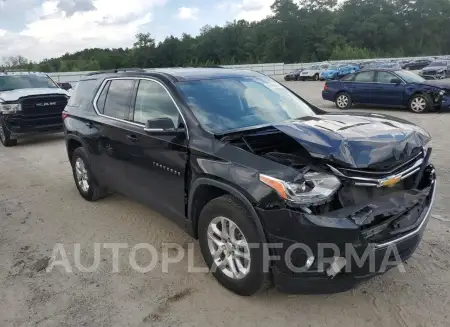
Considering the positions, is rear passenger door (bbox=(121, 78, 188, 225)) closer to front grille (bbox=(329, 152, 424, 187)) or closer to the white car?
front grille (bbox=(329, 152, 424, 187))

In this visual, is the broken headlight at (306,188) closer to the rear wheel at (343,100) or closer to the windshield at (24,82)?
the windshield at (24,82)

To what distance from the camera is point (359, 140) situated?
3.00 metres

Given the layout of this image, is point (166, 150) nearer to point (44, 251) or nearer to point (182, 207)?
point (182, 207)

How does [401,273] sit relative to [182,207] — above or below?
below

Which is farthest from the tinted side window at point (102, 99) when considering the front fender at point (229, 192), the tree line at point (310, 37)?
the tree line at point (310, 37)

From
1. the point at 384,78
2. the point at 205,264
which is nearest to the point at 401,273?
the point at 205,264

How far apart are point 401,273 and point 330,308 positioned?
85cm

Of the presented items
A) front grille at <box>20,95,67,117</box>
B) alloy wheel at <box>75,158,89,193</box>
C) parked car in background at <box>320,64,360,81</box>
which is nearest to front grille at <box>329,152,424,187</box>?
alloy wheel at <box>75,158,89,193</box>

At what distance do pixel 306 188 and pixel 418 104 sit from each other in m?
11.2

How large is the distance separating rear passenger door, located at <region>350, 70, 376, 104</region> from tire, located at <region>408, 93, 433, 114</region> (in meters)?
1.34

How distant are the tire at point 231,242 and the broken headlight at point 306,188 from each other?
36 cm

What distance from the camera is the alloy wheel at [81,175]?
5506mm

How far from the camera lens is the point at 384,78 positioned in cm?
1324

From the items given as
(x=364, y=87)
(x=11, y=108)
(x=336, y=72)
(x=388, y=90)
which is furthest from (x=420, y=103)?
(x=336, y=72)
